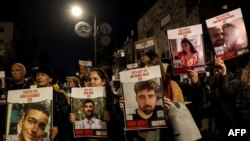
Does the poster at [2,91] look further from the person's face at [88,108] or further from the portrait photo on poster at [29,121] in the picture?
the person's face at [88,108]

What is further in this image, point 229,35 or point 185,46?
point 185,46

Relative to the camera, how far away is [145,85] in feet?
13.9

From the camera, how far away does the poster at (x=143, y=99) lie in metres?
4.14

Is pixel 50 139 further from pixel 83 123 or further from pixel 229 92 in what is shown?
pixel 229 92

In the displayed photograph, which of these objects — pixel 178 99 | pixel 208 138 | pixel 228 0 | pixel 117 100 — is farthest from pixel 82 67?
pixel 228 0

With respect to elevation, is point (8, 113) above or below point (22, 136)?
above

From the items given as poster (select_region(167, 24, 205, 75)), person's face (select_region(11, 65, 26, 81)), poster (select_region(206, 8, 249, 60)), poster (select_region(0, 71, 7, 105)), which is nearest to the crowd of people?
poster (select_region(206, 8, 249, 60))

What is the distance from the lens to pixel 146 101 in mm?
4207

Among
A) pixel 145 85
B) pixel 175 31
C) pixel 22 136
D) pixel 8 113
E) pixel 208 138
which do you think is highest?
pixel 175 31

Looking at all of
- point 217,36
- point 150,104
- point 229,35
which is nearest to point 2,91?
point 150,104

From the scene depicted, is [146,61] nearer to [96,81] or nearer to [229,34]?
[96,81]

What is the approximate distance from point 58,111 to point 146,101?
1.62m

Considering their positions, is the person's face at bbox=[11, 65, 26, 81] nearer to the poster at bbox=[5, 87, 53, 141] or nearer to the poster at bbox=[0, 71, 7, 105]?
the poster at bbox=[0, 71, 7, 105]

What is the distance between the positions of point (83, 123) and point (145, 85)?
1194 mm
